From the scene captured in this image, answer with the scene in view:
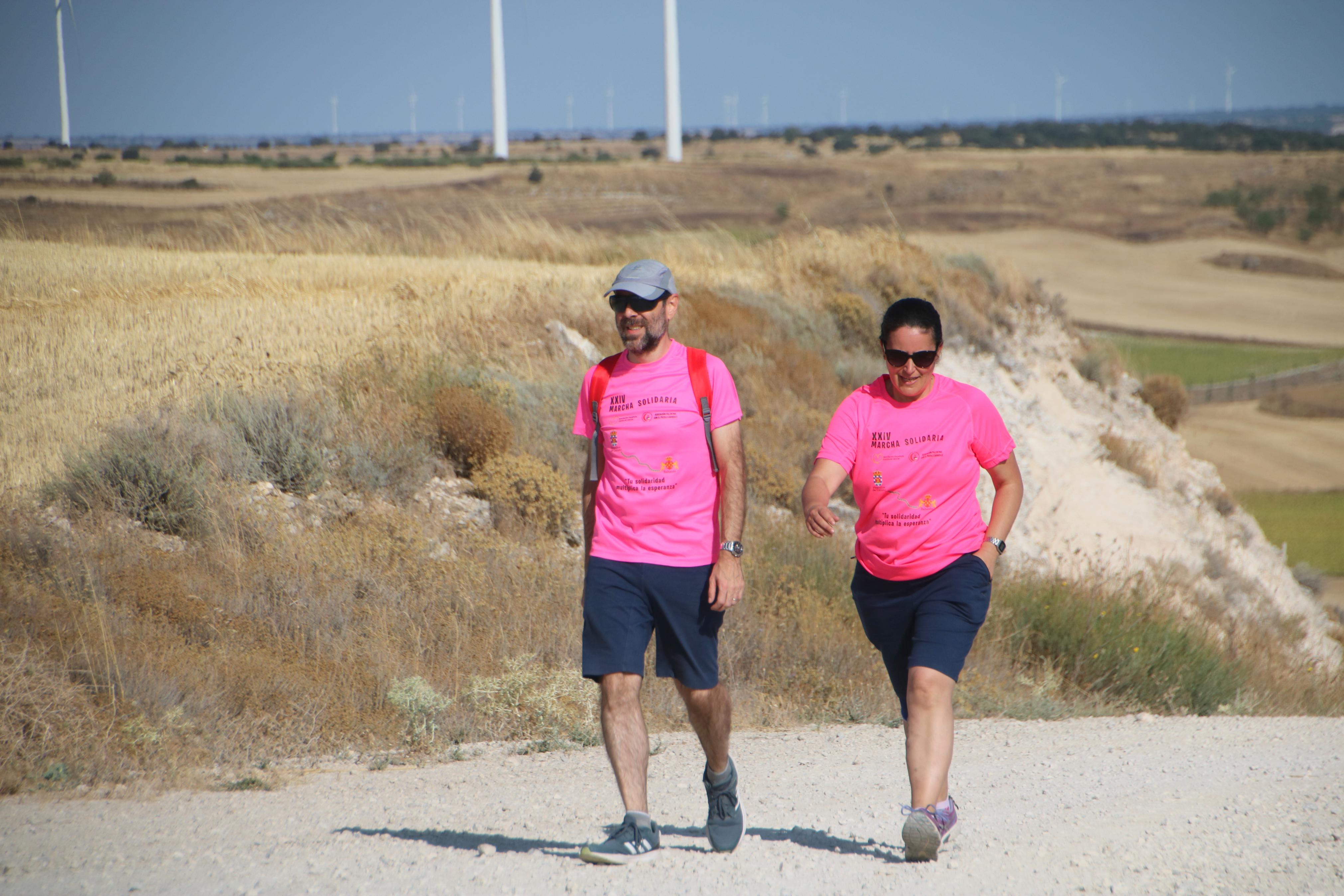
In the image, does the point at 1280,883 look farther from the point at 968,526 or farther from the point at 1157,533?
the point at 1157,533

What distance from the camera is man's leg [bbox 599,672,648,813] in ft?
14.4

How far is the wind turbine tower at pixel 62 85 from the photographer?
11.5m

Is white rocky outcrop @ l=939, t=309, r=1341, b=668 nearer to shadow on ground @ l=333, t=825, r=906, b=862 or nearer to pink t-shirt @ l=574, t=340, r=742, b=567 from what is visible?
shadow on ground @ l=333, t=825, r=906, b=862

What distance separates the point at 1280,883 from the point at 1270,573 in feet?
49.6

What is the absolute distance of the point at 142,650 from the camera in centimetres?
645

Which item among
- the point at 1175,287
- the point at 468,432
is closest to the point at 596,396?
the point at 468,432

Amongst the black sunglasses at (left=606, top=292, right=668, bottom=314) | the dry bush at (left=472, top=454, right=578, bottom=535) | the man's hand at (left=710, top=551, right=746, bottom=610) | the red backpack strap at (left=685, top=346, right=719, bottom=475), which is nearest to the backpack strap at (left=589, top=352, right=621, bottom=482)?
the black sunglasses at (left=606, top=292, right=668, bottom=314)

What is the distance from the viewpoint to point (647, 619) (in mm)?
4520

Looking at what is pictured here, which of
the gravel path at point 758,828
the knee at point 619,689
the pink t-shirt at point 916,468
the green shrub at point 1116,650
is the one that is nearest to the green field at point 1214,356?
the green shrub at point 1116,650

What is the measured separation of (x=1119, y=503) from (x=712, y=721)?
1336cm

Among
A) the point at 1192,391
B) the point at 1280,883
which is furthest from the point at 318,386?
the point at 1192,391

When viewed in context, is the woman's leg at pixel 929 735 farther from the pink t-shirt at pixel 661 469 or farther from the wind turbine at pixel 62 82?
the wind turbine at pixel 62 82

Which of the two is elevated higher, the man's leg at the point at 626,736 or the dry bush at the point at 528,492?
the man's leg at the point at 626,736

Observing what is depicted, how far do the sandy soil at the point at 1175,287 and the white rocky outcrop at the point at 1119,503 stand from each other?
53.4 metres
